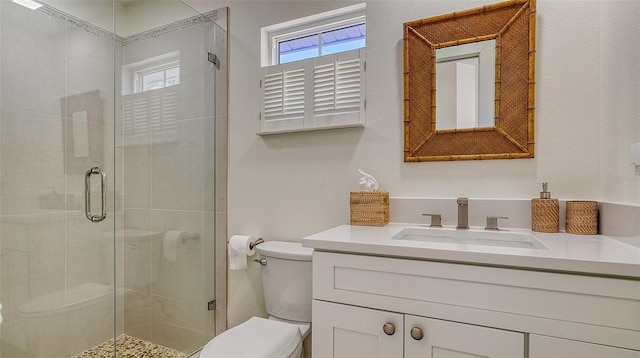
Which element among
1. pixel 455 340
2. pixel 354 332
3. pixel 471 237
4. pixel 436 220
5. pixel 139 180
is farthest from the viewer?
pixel 139 180

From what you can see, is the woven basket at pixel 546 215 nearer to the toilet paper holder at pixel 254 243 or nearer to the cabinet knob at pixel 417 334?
the cabinet knob at pixel 417 334

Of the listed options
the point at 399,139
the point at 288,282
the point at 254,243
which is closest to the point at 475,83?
the point at 399,139

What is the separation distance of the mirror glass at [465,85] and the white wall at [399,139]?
17 centimetres

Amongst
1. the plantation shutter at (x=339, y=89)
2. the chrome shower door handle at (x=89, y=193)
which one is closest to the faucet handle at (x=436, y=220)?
the plantation shutter at (x=339, y=89)

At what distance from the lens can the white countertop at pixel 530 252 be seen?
2.51 feet

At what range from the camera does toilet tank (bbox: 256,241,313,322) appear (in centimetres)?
146

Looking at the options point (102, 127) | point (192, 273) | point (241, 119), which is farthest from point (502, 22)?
point (102, 127)

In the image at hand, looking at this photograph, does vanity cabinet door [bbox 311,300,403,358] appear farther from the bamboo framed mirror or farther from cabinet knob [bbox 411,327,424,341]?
the bamboo framed mirror

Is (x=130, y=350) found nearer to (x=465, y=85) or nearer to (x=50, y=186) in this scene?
(x=50, y=186)

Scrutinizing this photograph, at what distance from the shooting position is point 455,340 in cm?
90

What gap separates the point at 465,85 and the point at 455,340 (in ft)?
3.40

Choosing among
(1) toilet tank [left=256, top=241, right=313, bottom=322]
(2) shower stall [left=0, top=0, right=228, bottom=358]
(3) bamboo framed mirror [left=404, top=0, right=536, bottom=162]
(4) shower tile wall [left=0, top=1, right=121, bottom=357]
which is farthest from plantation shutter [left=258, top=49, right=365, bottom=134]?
(4) shower tile wall [left=0, top=1, right=121, bottom=357]

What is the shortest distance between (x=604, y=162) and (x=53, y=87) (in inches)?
103

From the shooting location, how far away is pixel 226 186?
1938 millimetres
